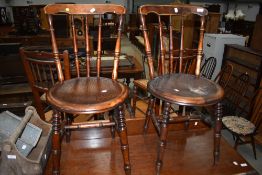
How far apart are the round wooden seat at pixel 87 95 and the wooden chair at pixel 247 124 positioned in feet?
5.39

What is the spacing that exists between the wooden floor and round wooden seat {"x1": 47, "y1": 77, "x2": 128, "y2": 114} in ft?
1.57

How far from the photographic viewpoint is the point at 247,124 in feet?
8.05

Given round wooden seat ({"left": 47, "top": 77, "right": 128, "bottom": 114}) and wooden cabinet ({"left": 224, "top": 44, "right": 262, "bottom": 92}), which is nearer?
round wooden seat ({"left": 47, "top": 77, "right": 128, "bottom": 114})

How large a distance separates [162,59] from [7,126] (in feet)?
3.66

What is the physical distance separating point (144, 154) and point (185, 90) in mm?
540

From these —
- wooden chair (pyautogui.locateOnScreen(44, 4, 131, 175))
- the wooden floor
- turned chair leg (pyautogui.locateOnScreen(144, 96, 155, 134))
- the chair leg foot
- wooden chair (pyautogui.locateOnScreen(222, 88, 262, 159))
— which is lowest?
wooden chair (pyautogui.locateOnScreen(222, 88, 262, 159))

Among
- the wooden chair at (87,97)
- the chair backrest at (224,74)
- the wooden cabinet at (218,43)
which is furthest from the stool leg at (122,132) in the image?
the wooden cabinet at (218,43)

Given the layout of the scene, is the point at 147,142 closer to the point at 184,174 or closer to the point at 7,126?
the point at 184,174

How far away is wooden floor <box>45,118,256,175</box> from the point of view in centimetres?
134

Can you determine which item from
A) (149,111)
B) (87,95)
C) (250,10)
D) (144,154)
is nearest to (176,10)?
(149,111)

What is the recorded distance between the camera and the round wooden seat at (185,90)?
110cm

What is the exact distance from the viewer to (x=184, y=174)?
1313 mm

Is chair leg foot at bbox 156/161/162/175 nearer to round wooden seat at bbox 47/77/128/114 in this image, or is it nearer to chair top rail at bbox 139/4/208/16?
round wooden seat at bbox 47/77/128/114

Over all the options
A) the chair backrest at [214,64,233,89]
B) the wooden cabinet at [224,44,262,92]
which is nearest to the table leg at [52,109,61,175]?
the chair backrest at [214,64,233,89]
